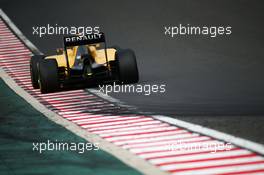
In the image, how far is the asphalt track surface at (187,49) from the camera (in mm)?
15164

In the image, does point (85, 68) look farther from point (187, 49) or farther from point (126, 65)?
point (187, 49)

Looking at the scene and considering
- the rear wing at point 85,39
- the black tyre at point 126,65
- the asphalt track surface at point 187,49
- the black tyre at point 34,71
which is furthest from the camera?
the black tyre at point 34,71

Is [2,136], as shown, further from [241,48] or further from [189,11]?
[189,11]

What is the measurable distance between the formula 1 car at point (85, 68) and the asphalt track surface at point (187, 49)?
0.71 meters

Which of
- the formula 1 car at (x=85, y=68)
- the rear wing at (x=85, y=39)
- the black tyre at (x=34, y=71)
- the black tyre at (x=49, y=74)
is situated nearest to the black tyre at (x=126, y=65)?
the formula 1 car at (x=85, y=68)

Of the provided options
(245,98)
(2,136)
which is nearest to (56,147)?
(2,136)

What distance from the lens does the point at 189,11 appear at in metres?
27.8

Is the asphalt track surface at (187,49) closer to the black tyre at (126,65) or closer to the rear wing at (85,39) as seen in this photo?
the black tyre at (126,65)

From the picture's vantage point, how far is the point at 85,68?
17.6 m

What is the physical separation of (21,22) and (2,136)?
641 inches

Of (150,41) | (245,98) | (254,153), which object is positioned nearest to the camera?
(254,153)

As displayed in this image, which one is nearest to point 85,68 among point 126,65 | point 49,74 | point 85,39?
point 85,39

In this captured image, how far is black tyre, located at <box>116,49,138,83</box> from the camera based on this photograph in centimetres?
1769

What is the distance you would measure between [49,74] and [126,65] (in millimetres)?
1808
